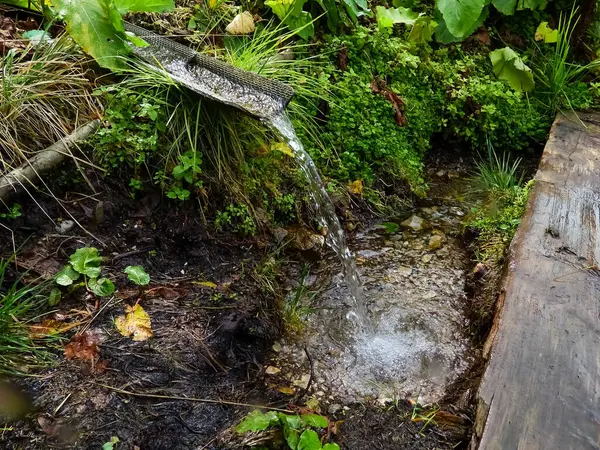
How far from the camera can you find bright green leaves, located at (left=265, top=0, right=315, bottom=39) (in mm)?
3174

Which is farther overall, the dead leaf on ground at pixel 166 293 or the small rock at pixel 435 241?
the small rock at pixel 435 241

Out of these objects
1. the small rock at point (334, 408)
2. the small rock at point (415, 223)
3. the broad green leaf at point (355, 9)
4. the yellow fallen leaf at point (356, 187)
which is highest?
the broad green leaf at point (355, 9)

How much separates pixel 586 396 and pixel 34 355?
6.46ft

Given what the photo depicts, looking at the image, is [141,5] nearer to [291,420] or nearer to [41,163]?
[41,163]

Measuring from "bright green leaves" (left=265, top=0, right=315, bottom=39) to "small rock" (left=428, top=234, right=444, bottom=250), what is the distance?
1.54 m

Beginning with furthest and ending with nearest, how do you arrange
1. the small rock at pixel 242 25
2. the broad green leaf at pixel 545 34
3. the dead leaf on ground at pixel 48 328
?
the broad green leaf at pixel 545 34, the small rock at pixel 242 25, the dead leaf on ground at pixel 48 328

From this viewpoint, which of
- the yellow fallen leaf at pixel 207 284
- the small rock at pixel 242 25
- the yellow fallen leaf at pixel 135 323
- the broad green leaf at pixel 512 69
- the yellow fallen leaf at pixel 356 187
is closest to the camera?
the yellow fallen leaf at pixel 135 323

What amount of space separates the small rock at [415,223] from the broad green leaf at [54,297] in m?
2.09

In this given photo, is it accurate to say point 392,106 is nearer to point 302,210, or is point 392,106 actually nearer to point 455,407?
point 302,210

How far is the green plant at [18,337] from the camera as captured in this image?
1752 millimetres

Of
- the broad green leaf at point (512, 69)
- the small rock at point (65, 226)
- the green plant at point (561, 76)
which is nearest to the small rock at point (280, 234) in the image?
the small rock at point (65, 226)

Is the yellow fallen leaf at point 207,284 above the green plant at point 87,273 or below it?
below

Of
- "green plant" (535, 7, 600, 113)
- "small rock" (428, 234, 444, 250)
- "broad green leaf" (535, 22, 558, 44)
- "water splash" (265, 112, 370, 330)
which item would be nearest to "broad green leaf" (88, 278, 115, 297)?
"water splash" (265, 112, 370, 330)

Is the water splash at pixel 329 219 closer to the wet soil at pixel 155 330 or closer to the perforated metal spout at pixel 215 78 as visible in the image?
the perforated metal spout at pixel 215 78
